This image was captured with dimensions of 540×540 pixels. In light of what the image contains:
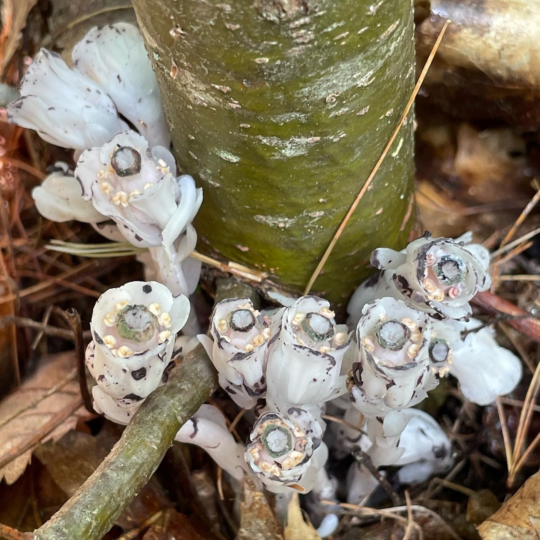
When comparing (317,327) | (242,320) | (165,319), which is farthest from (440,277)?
(165,319)

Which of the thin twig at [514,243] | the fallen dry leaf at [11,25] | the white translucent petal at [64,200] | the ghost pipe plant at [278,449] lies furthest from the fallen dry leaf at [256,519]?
the fallen dry leaf at [11,25]

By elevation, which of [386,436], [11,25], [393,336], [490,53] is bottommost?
[386,436]

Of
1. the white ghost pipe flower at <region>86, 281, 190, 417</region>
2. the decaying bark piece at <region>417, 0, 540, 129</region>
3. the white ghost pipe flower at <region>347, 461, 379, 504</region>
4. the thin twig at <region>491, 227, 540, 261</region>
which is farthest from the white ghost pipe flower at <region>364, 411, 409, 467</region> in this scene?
the decaying bark piece at <region>417, 0, 540, 129</region>

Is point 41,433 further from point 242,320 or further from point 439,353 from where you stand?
point 439,353

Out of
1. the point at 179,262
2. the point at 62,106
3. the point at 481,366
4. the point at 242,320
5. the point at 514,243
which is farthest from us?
the point at 514,243

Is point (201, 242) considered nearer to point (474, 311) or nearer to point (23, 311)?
point (23, 311)

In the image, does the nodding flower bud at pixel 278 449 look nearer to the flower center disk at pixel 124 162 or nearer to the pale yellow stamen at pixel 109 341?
the pale yellow stamen at pixel 109 341

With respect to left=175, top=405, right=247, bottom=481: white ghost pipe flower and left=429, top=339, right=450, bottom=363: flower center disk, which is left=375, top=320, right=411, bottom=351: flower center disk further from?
left=175, top=405, right=247, bottom=481: white ghost pipe flower
